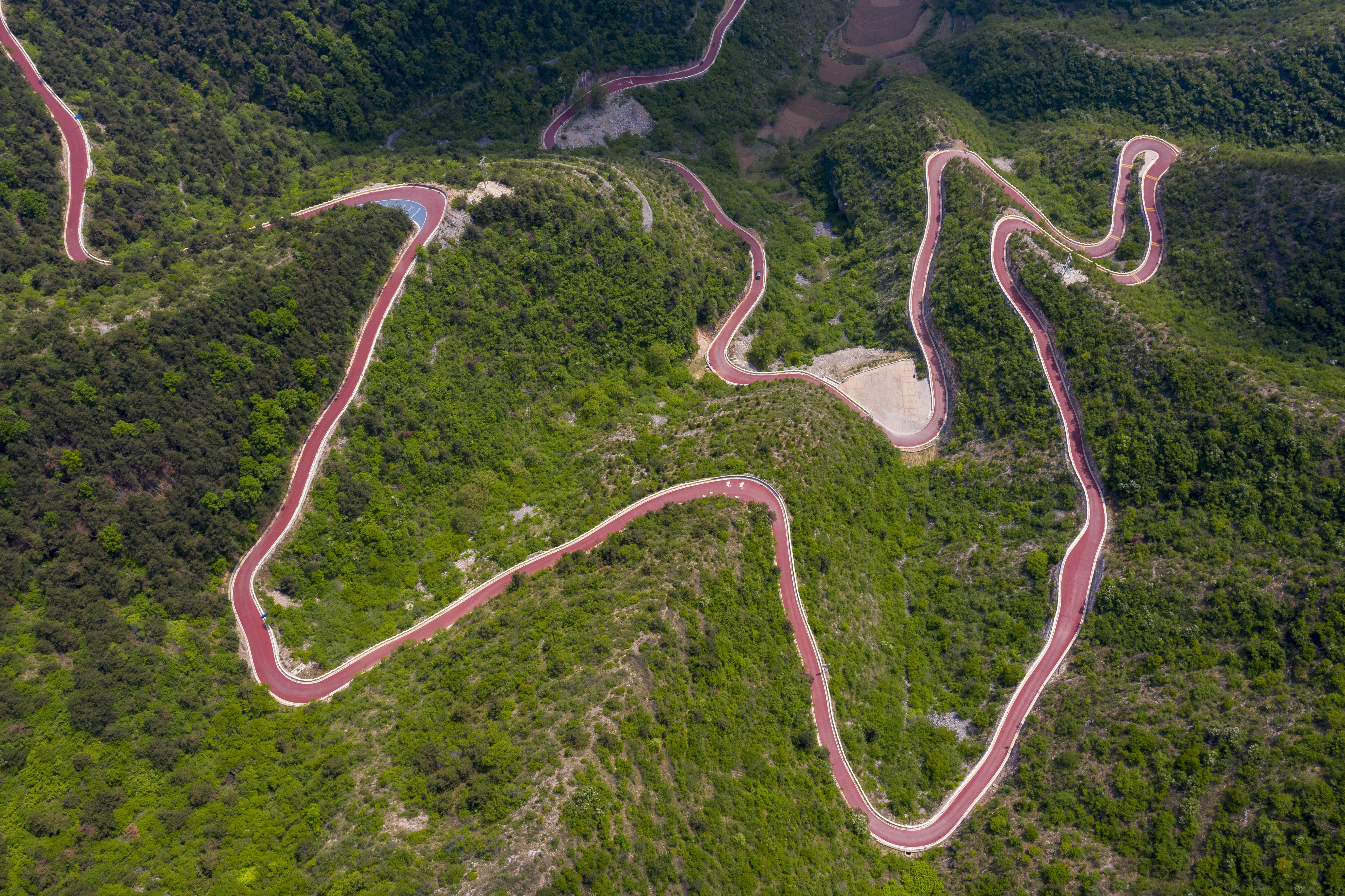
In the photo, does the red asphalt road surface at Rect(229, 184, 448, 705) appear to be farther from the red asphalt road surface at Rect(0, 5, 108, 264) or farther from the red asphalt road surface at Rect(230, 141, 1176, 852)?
the red asphalt road surface at Rect(0, 5, 108, 264)

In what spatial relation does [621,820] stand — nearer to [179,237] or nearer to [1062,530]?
[1062,530]

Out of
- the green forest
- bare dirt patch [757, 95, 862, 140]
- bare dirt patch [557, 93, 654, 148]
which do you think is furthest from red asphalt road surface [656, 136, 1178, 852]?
bare dirt patch [757, 95, 862, 140]

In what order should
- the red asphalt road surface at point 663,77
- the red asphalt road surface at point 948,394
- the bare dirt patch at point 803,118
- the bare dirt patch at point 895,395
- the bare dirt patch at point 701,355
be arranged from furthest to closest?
1. the bare dirt patch at point 803,118
2. the red asphalt road surface at point 663,77
3. the bare dirt patch at point 701,355
4. the bare dirt patch at point 895,395
5. the red asphalt road surface at point 948,394

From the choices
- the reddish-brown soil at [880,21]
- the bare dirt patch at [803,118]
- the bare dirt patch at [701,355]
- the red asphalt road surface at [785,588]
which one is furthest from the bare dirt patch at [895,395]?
the reddish-brown soil at [880,21]

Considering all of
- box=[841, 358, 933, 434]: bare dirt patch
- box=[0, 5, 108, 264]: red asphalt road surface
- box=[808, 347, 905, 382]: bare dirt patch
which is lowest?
box=[841, 358, 933, 434]: bare dirt patch

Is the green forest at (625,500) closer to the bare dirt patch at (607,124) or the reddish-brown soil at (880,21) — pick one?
the bare dirt patch at (607,124)

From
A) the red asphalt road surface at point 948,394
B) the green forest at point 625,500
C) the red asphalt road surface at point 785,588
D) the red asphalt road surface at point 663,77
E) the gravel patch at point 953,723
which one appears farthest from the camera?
the red asphalt road surface at point 663,77
